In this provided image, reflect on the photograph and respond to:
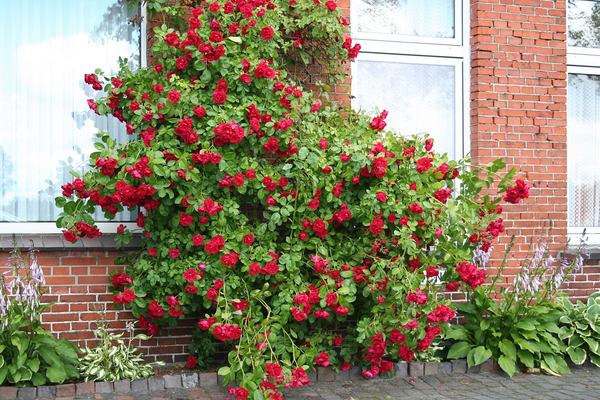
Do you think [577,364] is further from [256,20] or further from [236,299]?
[256,20]

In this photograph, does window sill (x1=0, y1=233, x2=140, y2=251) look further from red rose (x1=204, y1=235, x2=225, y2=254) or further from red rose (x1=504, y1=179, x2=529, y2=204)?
red rose (x1=504, y1=179, x2=529, y2=204)

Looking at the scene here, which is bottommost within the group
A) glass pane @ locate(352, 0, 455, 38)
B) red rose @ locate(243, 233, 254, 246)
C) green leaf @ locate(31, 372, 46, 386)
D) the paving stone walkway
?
the paving stone walkway

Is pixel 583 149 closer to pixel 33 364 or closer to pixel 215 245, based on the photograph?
pixel 215 245

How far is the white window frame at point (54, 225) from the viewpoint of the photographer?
19.9ft

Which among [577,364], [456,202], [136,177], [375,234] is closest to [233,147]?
[136,177]

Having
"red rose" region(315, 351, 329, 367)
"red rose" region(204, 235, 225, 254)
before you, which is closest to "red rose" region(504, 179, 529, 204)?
"red rose" region(315, 351, 329, 367)

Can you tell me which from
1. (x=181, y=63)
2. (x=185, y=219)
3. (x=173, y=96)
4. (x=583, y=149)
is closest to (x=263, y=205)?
(x=185, y=219)

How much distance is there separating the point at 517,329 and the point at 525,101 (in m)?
2.13

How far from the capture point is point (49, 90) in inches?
247

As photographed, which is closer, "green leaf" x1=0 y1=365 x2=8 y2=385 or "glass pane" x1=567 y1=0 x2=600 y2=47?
"green leaf" x1=0 y1=365 x2=8 y2=385

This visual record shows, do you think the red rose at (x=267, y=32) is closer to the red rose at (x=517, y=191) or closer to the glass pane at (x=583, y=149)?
the red rose at (x=517, y=191)

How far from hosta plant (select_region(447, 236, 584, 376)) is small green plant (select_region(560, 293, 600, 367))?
27 mm

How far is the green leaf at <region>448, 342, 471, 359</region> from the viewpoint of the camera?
647cm

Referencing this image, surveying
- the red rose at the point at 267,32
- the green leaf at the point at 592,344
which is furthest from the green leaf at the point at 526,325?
the red rose at the point at 267,32
